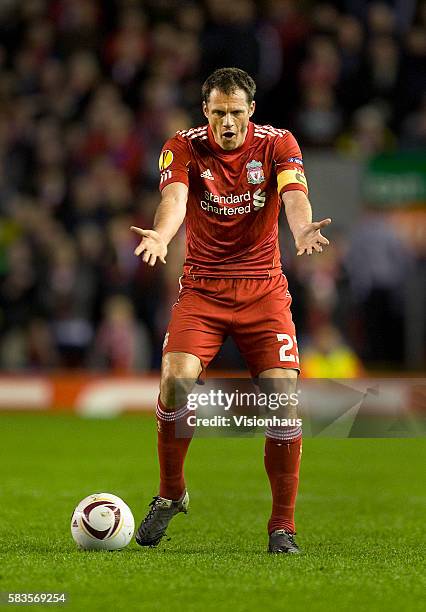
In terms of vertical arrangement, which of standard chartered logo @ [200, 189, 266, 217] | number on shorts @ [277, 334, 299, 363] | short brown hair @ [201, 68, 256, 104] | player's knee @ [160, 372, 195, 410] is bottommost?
player's knee @ [160, 372, 195, 410]

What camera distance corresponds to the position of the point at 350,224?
46.4 ft

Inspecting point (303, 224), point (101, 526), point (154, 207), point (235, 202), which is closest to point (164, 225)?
point (235, 202)

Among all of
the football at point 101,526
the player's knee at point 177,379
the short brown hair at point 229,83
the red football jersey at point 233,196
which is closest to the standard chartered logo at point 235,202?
the red football jersey at point 233,196

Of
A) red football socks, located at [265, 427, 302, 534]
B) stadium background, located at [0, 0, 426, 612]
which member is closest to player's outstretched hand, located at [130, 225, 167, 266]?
red football socks, located at [265, 427, 302, 534]

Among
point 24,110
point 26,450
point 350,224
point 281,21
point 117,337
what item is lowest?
point 26,450

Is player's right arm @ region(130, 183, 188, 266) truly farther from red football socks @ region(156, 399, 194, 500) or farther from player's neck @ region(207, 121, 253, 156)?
red football socks @ region(156, 399, 194, 500)

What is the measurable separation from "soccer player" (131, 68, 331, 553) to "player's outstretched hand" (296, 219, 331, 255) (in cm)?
23

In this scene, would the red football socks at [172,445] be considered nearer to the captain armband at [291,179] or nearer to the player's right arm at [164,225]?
the player's right arm at [164,225]

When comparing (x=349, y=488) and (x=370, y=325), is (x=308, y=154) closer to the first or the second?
(x=370, y=325)

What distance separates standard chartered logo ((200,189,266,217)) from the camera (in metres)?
6.52

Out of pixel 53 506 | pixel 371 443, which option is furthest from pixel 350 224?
pixel 53 506

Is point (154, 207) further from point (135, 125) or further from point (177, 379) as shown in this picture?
point (177, 379)

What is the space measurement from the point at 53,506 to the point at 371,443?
17.0 ft

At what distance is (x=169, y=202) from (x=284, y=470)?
56.9 inches
